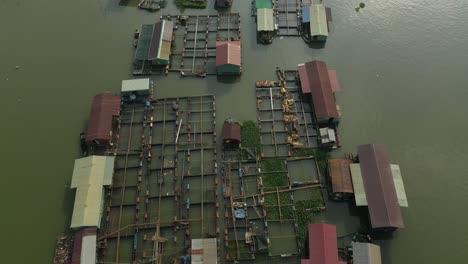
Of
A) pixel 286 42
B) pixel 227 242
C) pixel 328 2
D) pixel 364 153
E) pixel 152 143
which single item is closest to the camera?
pixel 227 242

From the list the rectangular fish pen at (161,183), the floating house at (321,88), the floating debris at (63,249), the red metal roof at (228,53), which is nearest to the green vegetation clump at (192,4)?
the red metal roof at (228,53)

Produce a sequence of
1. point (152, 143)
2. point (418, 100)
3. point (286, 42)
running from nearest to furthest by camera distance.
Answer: point (152, 143) < point (418, 100) < point (286, 42)

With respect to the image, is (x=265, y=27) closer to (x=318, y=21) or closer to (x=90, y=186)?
(x=318, y=21)

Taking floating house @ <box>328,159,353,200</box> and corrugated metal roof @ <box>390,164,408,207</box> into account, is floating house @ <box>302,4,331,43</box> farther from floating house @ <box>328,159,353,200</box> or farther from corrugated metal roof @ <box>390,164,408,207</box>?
corrugated metal roof @ <box>390,164,408,207</box>

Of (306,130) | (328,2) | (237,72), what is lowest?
(306,130)

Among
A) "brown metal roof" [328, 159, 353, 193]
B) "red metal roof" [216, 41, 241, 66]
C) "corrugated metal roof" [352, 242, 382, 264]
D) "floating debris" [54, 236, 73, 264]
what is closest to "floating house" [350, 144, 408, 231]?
"brown metal roof" [328, 159, 353, 193]

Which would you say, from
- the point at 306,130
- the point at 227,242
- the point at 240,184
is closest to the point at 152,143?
the point at 240,184

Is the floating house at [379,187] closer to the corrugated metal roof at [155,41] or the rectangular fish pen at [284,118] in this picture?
the rectangular fish pen at [284,118]

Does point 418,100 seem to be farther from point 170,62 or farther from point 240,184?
point 170,62
